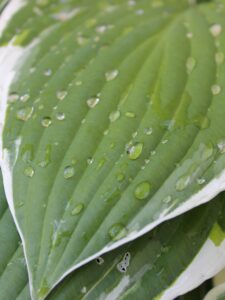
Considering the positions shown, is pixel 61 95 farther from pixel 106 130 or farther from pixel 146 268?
pixel 146 268

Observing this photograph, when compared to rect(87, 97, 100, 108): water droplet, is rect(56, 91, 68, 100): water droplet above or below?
above

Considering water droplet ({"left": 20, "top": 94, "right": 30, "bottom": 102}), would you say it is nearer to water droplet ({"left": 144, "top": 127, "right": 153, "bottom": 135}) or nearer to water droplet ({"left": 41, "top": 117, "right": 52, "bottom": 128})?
water droplet ({"left": 41, "top": 117, "right": 52, "bottom": 128})

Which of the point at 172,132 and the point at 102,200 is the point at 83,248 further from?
the point at 172,132

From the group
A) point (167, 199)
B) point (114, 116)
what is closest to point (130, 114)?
point (114, 116)

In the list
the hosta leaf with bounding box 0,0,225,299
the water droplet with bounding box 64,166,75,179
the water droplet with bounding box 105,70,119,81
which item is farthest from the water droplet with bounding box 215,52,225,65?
the water droplet with bounding box 64,166,75,179

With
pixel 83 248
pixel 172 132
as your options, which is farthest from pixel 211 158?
pixel 83 248

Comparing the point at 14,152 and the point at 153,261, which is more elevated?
the point at 14,152
